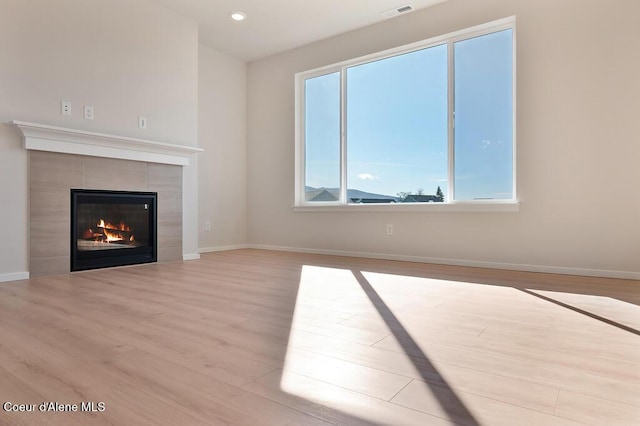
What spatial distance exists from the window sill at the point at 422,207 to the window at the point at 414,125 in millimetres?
101

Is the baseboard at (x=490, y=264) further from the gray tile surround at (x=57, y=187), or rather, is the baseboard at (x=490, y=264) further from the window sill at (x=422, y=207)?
the gray tile surround at (x=57, y=187)

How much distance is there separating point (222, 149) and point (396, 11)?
108 inches

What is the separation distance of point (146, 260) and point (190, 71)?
82.8 inches

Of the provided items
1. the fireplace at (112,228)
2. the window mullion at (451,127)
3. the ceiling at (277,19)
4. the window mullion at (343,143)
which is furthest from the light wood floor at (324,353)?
the ceiling at (277,19)

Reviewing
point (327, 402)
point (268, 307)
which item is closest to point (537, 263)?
point (268, 307)

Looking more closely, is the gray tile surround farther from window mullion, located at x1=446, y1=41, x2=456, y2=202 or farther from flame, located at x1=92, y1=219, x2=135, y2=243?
window mullion, located at x1=446, y1=41, x2=456, y2=202

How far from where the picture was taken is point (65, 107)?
338 cm

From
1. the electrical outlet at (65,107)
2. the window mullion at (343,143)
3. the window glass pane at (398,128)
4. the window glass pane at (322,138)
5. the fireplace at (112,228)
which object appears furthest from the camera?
the window glass pane at (322,138)

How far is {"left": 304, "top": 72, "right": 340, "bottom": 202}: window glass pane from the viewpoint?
501 cm

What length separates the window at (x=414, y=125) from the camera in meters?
3.81

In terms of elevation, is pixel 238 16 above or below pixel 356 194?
above

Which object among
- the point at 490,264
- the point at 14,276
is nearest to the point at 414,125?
the point at 490,264

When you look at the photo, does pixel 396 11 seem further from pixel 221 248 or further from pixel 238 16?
pixel 221 248

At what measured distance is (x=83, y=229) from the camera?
3521mm
